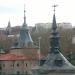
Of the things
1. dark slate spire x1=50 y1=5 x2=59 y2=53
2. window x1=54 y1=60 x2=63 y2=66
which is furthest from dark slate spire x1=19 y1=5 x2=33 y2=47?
window x1=54 y1=60 x2=63 y2=66

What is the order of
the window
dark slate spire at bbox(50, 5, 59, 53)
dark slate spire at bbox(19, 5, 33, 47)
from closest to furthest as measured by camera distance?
the window, dark slate spire at bbox(50, 5, 59, 53), dark slate spire at bbox(19, 5, 33, 47)

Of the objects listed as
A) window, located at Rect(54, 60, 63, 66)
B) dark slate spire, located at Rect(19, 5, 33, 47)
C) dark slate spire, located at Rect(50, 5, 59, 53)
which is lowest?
dark slate spire, located at Rect(19, 5, 33, 47)

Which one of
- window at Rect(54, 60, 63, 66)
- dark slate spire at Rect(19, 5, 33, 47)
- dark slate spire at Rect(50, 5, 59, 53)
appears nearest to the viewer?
window at Rect(54, 60, 63, 66)

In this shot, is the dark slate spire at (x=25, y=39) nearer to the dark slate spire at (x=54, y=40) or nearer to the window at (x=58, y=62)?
the dark slate spire at (x=54, y=40)

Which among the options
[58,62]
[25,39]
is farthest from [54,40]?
[25,39]

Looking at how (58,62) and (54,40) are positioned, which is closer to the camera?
(58,62)

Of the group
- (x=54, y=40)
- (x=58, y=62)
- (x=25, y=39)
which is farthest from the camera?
(x=25, y=39)

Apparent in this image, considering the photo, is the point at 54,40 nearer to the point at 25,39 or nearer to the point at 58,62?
the point at 58,62

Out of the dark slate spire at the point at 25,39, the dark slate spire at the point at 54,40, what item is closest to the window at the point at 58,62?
the dark slate spire at the point at 54,40

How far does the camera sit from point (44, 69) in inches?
835

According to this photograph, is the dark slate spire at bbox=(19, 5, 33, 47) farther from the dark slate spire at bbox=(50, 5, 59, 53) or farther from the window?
the window

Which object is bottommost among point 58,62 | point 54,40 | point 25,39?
point 25,39

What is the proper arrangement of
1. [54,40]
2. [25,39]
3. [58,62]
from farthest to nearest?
[25,39] < [54,40] < [58,62]

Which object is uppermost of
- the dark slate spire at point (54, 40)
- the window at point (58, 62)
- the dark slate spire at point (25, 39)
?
the dark slate spire at point (54, 40)
